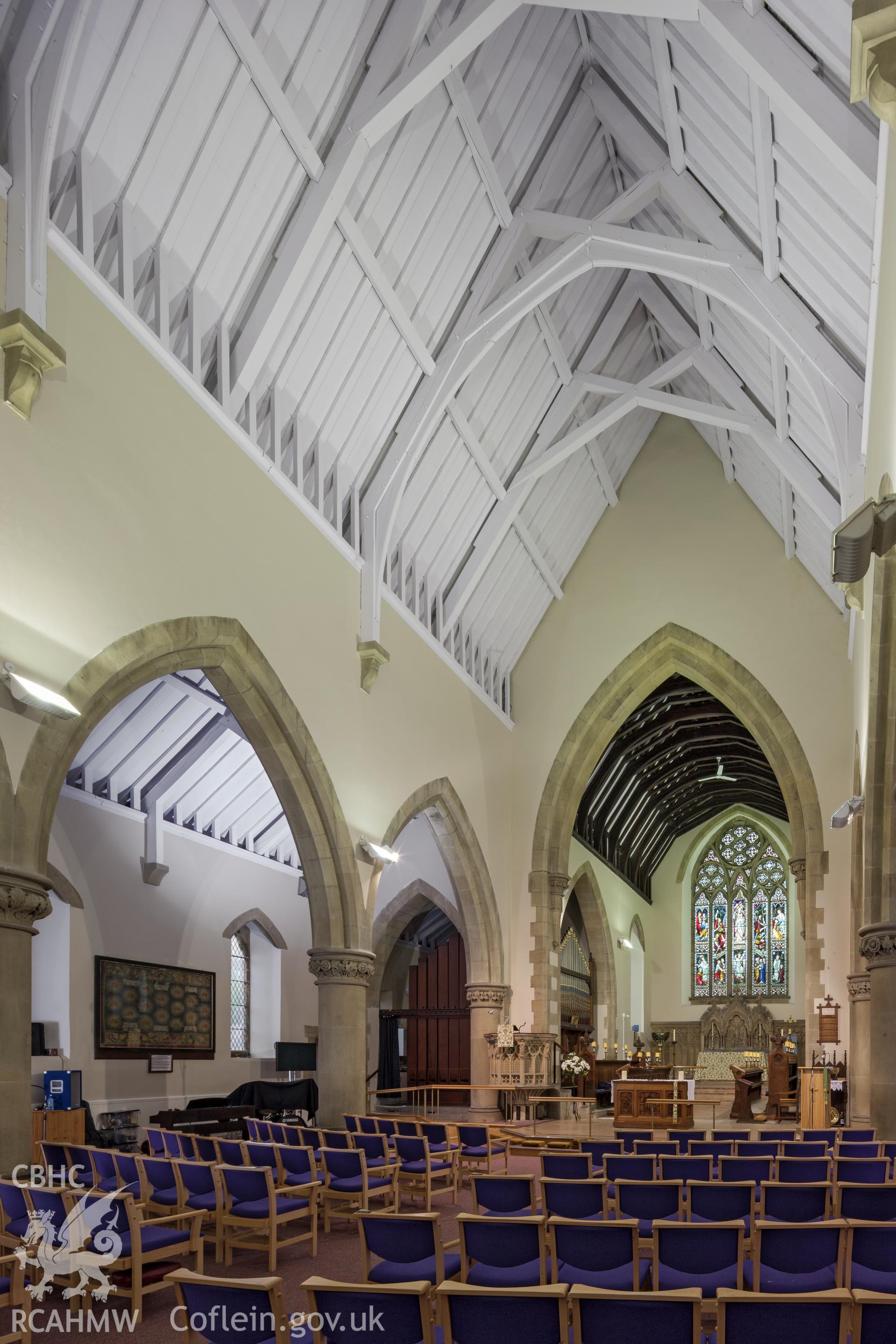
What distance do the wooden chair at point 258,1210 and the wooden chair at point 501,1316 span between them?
2918mm

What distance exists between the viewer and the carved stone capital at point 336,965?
12.2 metres

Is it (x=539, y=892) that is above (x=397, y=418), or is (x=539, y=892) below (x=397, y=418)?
below

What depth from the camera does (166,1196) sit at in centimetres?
633

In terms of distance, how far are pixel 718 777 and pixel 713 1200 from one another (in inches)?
952

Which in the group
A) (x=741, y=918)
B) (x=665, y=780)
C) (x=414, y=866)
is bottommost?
(x=741, y=918)

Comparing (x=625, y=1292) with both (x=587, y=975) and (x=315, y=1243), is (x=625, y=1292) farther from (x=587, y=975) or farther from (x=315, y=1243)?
(x=587, y=975)

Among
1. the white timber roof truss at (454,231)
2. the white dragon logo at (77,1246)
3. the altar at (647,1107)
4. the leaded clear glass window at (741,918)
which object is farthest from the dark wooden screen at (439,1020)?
the white dragon logo at (77,1246)

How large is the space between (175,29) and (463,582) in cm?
862

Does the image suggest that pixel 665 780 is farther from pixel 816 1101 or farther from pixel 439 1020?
pixel 816 1101

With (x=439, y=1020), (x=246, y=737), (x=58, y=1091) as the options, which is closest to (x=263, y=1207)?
(x=58, y=1091)

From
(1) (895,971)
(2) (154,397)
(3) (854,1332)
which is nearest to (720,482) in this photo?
(1) (895,971)

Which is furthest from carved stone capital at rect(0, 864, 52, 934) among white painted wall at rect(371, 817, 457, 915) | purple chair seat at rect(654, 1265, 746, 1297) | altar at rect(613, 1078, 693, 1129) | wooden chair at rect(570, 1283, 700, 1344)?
white painted wall at rect(371, 817, 457, 915)

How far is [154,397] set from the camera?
941cm

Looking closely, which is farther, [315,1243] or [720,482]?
[720,482]
